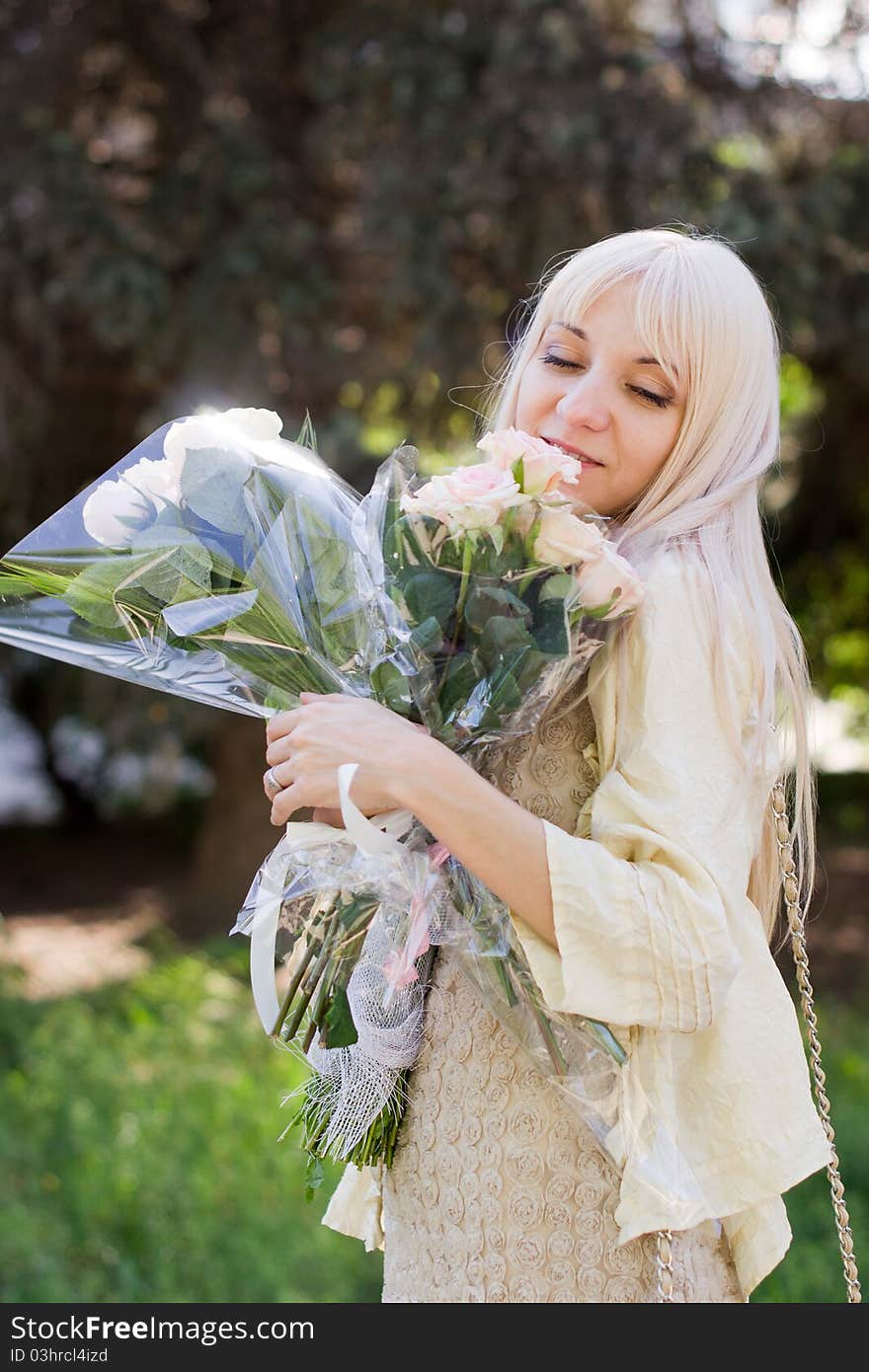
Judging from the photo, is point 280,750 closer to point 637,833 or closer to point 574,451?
point 637,833

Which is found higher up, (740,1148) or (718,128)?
(718,128)

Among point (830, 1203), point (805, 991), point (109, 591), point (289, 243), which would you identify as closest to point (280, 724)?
point (109, 591)

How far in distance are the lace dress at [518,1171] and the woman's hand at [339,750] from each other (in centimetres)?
20

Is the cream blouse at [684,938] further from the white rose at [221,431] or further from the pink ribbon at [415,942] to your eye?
the white rose at [221,431]

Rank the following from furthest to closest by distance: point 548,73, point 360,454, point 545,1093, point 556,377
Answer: point 360,454 → point 548,73 → point 556,377 → point 545,1093

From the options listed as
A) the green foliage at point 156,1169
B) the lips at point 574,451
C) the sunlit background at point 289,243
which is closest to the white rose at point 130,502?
the lips at point 574,451

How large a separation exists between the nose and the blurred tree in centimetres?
355

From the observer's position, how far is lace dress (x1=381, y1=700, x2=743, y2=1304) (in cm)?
147

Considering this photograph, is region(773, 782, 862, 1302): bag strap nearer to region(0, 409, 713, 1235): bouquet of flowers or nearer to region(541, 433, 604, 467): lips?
region(0, 409, 713, 1235): bouquet of flowers

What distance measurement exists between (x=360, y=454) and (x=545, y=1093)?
15.1 feet

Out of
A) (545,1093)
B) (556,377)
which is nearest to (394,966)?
(545,1093)

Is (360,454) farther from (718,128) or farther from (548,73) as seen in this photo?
(718,128)

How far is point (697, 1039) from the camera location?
4.78 ft

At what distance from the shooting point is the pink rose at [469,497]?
1.35 metres
